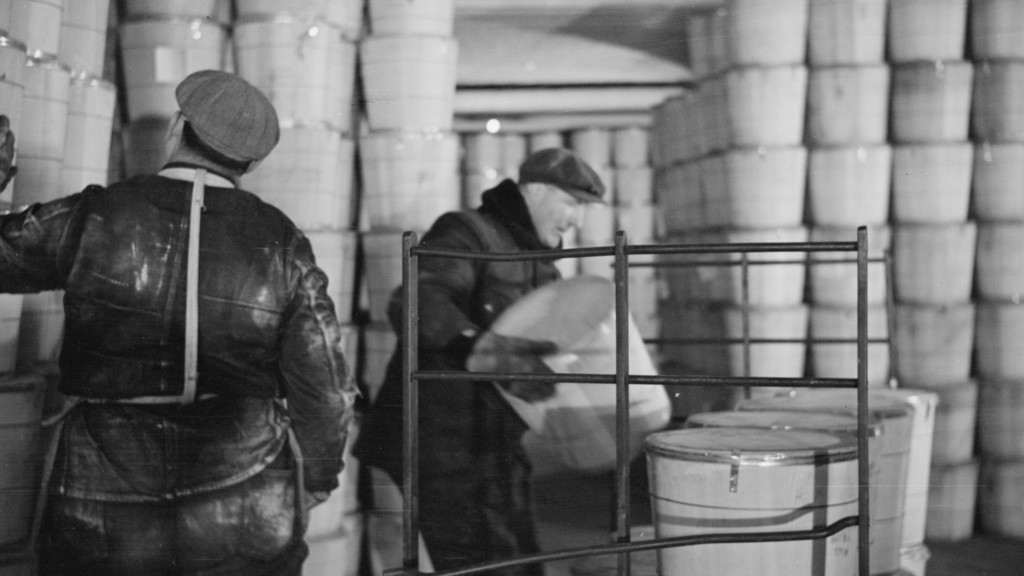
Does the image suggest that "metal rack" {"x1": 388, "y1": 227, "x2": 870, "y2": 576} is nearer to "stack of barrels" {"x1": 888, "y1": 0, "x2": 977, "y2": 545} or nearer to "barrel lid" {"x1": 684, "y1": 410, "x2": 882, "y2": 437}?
"barrel lid" {"x1": 684, "y1": 410, "x2": 882, "y2": 437}

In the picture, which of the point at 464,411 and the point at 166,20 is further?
the point at 464,411

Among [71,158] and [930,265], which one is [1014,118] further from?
[71,158]

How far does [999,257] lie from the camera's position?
3.32m

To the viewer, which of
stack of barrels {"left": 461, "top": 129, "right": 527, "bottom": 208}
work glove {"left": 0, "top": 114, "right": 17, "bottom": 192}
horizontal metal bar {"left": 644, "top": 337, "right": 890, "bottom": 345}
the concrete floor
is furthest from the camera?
stack of barrels {"left": 461, "top": 129, "right": 527, "bottom": 208}

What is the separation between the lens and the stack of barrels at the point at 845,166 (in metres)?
3.19

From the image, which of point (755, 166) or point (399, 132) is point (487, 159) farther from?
point (399, 132)

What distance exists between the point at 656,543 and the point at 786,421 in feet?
2.11

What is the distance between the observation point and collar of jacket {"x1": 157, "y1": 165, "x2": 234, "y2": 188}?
6.06 ft

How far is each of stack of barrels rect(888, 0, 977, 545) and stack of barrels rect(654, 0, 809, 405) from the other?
315mm

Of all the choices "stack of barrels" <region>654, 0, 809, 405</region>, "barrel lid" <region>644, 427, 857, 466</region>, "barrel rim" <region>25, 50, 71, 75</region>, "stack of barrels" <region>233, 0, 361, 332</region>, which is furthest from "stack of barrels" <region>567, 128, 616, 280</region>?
"barrel rim" <region>25, 50, 71, 75</region>

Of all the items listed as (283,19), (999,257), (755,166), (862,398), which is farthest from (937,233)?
(283,19)

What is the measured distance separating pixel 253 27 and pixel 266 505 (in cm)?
123

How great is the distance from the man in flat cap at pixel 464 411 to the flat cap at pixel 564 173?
154 mm

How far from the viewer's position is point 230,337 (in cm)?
183
